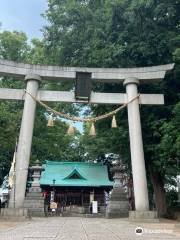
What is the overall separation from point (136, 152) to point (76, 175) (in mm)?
12009

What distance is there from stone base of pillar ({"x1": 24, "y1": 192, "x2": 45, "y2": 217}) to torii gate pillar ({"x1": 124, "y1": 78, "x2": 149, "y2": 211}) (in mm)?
8253

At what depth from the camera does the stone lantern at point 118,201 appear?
860 inches

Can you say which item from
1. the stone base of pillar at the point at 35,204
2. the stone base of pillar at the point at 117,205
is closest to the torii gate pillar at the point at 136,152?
the stone base of pillar at the point at 117,205

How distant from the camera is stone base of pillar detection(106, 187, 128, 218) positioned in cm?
2180

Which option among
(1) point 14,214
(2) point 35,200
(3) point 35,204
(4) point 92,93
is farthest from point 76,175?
(1) point 14,214

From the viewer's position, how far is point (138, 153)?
1712 cm

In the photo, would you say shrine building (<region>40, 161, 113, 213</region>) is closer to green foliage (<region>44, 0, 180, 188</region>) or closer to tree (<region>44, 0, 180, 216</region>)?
green foliage (<region>44, 0, 180, 188</region>)

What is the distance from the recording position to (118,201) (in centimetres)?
2250

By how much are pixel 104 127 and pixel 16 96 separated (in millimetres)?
6731

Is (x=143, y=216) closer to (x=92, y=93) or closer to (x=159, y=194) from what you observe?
(x=159, y=194)

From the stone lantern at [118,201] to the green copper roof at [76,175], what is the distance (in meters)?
3.37

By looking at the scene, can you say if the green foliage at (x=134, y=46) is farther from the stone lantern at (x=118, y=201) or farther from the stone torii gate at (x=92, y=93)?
the stone lantern at (x=118, y=201)

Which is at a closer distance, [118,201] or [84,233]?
[84,233]

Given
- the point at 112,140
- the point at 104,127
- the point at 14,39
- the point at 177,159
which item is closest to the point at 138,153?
the point at 177,159
